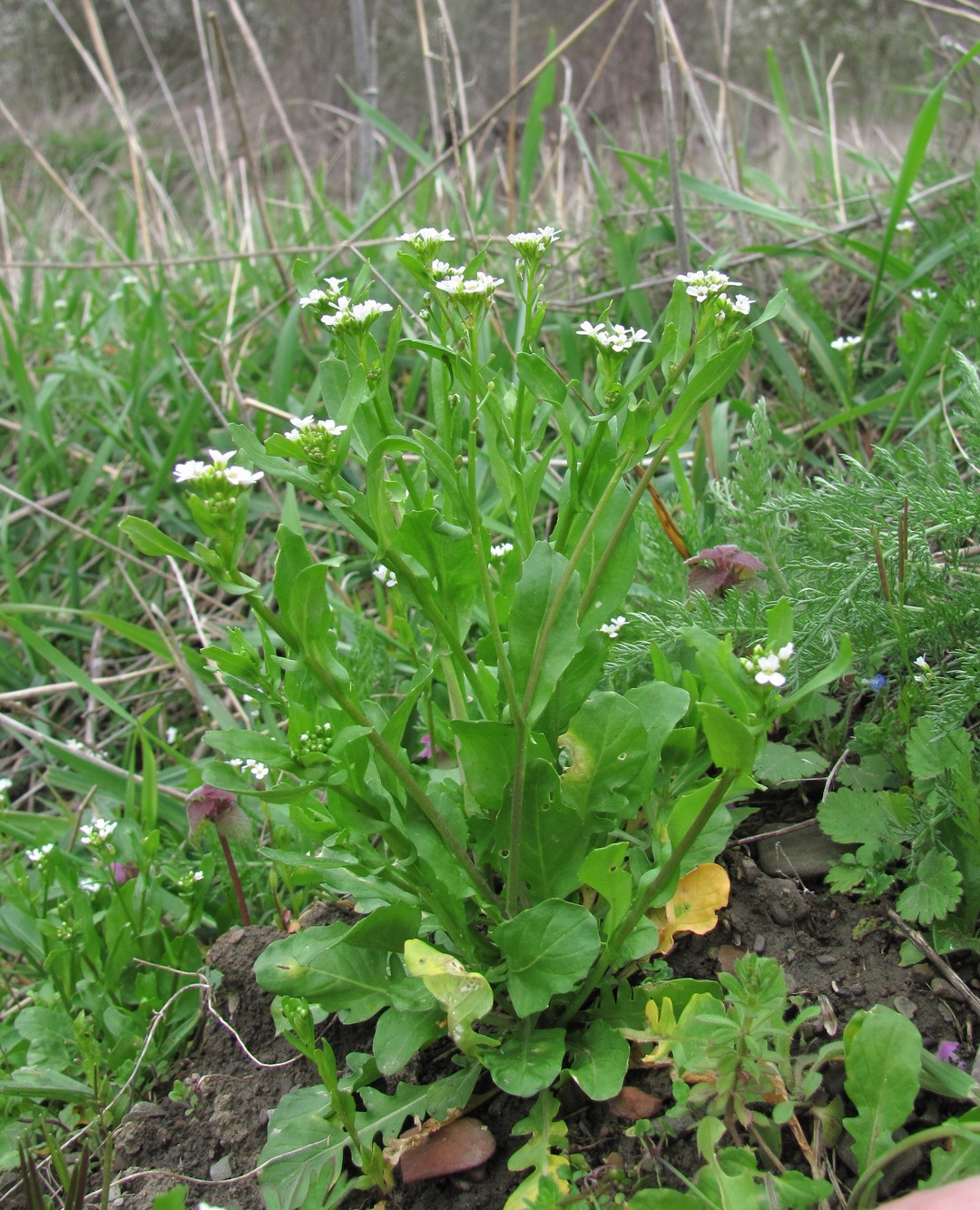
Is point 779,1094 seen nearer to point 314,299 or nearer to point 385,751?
point 385,751

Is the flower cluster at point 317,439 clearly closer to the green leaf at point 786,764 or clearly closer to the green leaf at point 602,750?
the green leaf at point 602,750

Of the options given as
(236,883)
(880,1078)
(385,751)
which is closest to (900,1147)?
(880,1078)

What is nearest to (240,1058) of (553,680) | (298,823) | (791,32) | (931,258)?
(298,823)

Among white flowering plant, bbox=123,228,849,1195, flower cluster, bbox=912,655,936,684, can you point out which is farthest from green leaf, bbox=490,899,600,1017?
flower cluster, bbox=912,655,936,684

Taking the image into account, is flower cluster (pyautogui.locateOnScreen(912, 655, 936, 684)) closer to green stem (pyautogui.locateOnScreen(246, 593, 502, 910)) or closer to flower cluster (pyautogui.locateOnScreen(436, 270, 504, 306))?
green stem (pyautogui.locateOnScreen(246, 593, 502, 910))

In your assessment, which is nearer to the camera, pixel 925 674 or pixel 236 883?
pixel 925 674

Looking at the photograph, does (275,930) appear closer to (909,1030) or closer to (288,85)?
(909,1030)

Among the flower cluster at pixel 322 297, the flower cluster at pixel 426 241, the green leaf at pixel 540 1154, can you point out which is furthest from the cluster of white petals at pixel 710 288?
the green leaf at pixel 540 1154
